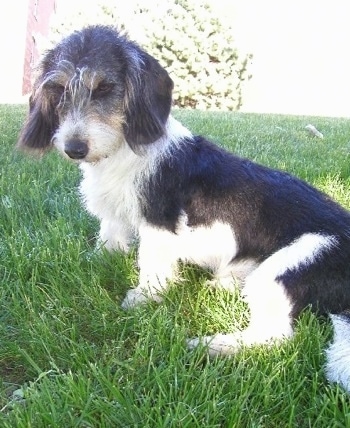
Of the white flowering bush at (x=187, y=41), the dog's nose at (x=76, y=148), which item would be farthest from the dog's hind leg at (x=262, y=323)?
the white flowering bush at (x=187, y=41)

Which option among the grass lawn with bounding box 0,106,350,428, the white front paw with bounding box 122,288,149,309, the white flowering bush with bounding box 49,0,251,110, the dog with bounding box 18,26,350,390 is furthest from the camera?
the white flowering bush with bounding box 49,0,251,110

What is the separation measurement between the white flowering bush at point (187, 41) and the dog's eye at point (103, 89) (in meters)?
14.2

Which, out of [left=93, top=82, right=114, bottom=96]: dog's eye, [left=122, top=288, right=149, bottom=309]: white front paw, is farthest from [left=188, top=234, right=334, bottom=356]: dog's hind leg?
[left=93, top=82, right=114, bottom=96]: dog's eye

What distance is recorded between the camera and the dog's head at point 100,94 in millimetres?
2516

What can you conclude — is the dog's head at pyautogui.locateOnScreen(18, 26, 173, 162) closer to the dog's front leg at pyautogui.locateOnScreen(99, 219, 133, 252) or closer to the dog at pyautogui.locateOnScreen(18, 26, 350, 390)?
the dog at pyautogui.locateOnScreen(18, 26, 350, 390)

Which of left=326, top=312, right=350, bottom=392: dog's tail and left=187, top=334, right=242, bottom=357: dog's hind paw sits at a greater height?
left=326, top=312, right=350, bottom=392: dog's tail

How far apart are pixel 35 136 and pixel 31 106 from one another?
0.19 meters

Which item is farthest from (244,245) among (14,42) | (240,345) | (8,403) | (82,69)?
(14,42)

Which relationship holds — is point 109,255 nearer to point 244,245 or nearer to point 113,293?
point 113,293

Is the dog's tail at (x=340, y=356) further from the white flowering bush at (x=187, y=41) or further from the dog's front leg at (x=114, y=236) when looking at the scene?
the white flowering bush at (x=187, y=41)

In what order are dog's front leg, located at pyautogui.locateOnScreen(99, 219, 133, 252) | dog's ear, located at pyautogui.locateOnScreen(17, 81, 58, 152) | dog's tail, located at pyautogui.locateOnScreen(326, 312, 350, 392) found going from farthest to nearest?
dog's front leg, located at pyautogui.locateOnScreen(99, 219, 133, 252)
dog's ear, located at pyautogui.locateOnScreen(17, 81, 58, 152)
dog's tail, located at pyautogui.locateOnScreen(326, 312, 350, 392)

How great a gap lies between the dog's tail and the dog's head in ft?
4.43

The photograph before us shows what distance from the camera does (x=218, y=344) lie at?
88.7 inches

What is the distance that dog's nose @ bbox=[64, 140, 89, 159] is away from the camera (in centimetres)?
247
